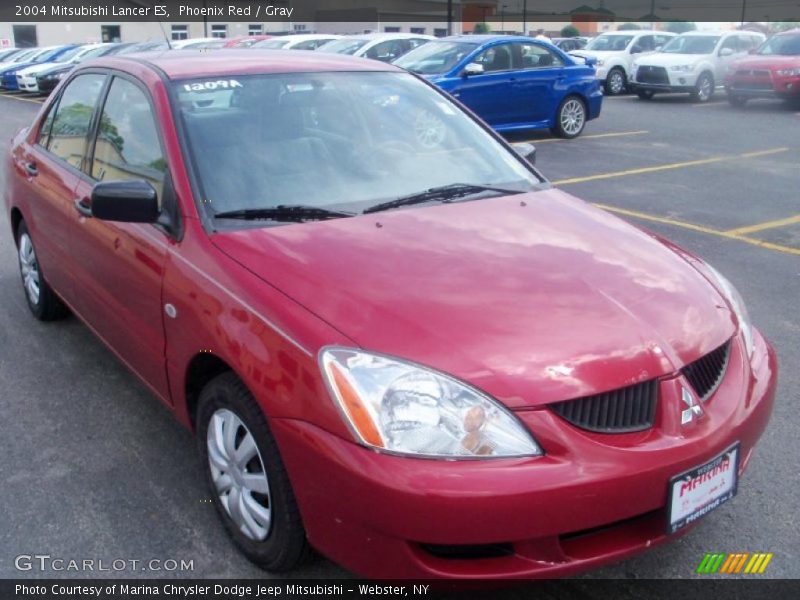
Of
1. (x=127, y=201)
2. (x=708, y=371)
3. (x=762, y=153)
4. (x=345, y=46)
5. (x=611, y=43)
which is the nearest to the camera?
(x=708, y=371)

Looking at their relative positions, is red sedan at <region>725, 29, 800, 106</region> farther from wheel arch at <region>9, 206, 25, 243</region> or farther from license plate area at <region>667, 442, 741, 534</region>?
license plate area at <region>667, 442, 741, 534</region>

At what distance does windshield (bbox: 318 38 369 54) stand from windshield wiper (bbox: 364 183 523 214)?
47.0 ft

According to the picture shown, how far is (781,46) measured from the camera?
18156 millimetres

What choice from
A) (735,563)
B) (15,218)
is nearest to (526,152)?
(735,563)

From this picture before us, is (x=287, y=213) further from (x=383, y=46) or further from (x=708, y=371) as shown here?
(x=383, y=46)

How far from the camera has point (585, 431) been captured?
2.32 meters

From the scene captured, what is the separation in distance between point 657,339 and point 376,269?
899 mm

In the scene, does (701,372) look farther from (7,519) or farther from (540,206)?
(7,519)

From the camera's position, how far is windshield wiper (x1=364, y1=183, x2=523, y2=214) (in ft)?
10.9

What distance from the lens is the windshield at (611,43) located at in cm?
2183

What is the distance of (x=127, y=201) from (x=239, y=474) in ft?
3.58

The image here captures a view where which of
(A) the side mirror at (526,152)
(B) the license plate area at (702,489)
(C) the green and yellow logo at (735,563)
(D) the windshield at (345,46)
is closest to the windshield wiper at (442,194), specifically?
(A) the side mirror at (526,152)

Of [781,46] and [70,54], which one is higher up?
[781,46]

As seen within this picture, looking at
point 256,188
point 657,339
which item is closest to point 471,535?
point 657,339
